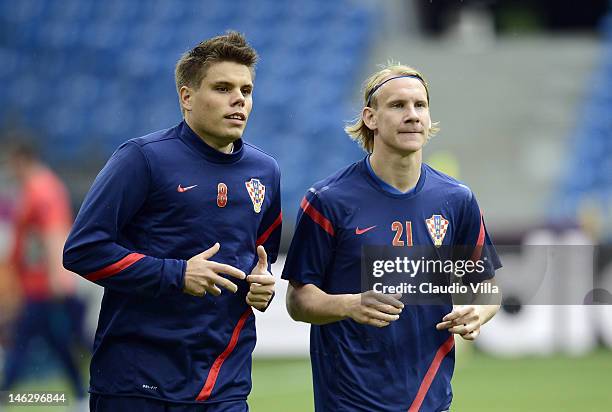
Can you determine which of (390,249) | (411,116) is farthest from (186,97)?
(390,249)

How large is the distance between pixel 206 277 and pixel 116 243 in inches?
15.1

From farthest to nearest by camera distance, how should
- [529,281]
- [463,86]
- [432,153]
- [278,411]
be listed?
[463,86] < [432,153] < [278,411] < [529,281]

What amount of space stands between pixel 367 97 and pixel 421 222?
1.86 ft

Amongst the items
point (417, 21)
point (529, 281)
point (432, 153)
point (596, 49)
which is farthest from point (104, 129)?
point (529, 281)

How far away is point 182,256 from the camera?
14.0 feet

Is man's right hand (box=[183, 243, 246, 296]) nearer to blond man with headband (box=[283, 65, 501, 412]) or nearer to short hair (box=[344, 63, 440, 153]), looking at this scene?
blond man with headband (box=[283, 65, 501, 412])

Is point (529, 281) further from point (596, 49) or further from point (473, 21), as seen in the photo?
point (473, 21)

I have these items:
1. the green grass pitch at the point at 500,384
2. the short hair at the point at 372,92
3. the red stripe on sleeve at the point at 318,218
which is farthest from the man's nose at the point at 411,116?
the green grass pitch at the point at 500,384

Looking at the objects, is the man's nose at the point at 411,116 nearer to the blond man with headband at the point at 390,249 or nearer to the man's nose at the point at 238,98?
the blond man with headband at the point at 390,249

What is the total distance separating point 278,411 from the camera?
30.2 ft

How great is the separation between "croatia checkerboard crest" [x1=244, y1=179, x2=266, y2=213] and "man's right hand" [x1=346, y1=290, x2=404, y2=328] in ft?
1.96

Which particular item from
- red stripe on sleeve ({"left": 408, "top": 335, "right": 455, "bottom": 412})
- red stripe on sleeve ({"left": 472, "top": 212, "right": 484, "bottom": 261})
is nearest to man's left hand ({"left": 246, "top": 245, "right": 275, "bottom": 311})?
red stripe on sleeve ({"left": 408, "top": 335, "right": 455, "bottom": 412})

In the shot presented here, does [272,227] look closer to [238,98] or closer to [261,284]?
[261,284]

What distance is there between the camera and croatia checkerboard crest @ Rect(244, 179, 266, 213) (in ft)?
14.5
